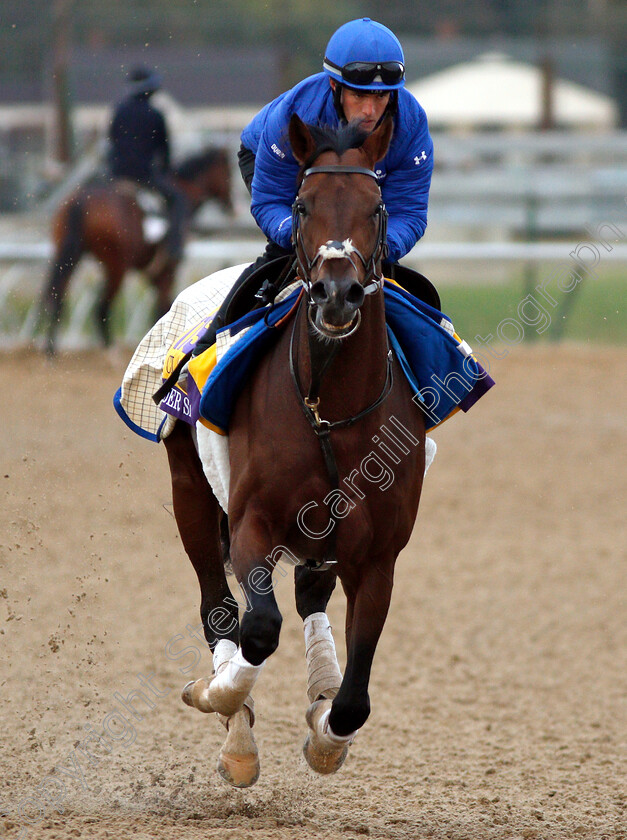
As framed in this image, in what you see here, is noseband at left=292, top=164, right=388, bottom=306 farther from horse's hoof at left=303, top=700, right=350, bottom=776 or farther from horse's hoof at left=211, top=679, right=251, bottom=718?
horse's hoof at left=303, top=700, right=350, bottom=776

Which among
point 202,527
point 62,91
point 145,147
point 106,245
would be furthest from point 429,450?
point 62,91

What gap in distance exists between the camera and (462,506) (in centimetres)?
866

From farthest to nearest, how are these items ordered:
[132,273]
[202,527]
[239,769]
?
[132,273] → [202,527] → [239,769]

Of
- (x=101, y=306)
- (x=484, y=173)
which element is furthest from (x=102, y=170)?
(x=484, y=173)

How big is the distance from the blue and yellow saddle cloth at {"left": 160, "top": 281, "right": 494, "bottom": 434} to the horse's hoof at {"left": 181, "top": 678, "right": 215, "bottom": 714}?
3.08 ft

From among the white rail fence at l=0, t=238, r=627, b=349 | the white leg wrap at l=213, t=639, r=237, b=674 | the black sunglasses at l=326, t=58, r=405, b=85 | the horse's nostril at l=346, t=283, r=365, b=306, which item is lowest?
the white rail fence at l=0, t=238, r=627, b=349

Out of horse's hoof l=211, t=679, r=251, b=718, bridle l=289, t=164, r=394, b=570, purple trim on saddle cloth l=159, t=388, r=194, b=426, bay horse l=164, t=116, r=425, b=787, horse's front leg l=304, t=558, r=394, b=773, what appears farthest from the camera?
purple trim on saddle cloth l=159, t=388, r=194, b=426

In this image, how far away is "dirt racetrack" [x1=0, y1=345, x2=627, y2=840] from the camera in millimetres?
3992

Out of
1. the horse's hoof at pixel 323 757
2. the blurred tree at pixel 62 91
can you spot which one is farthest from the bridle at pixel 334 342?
the blurred tree at pixel 62 91

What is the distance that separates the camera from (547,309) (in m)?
14.6

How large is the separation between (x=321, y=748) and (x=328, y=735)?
79 mm

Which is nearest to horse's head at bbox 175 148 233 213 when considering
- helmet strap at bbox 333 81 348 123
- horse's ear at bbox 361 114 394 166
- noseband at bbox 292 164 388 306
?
helmet strap at bbox 333 81 348 123

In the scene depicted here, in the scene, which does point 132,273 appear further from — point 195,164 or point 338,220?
point 338,220

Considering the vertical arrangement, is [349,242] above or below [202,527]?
above
